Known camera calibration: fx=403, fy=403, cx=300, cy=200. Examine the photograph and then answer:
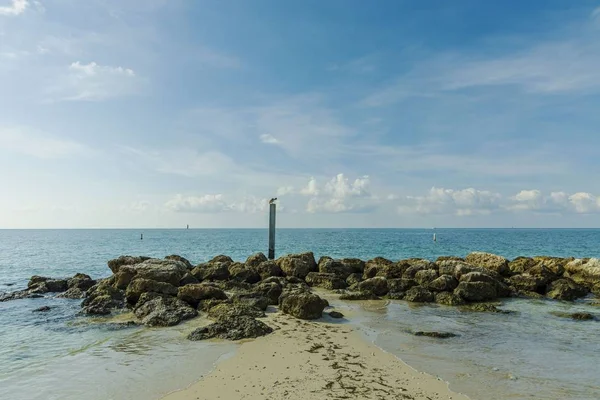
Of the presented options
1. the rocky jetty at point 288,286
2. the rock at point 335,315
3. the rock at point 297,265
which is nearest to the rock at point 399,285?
the rocky jetty at point 288,286

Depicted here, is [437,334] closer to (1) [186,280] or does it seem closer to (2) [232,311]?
(2) [232,311]

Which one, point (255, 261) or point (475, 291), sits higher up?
point (255, 261)

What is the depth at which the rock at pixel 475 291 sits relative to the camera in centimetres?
1788

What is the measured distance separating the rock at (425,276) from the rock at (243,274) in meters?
8.63

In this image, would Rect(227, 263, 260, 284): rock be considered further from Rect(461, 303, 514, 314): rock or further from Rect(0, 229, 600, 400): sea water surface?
Rect(461, 303, 514, 314): rock

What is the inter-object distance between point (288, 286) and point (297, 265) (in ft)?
11.5

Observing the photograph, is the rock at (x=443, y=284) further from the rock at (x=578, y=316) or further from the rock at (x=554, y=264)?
the rock at (x=554, y=264)

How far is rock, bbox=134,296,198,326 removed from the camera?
13445 mm

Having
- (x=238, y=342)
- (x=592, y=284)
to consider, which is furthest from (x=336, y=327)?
(x=592, y=284)

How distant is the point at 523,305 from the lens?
17.3m

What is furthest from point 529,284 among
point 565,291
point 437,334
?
point 437,334

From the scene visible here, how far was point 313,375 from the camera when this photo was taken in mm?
8352

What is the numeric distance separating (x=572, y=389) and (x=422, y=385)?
2990 millimetres

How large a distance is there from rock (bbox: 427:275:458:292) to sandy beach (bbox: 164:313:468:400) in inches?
370
